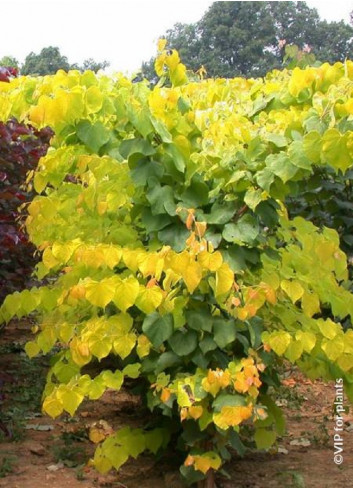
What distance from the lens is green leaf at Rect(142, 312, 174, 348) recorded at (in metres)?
2.96

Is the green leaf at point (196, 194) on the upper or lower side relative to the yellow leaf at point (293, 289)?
upper

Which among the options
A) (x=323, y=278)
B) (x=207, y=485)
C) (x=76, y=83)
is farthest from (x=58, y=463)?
(x=76, y=83)

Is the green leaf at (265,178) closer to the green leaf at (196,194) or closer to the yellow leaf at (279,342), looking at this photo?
the green leaf at (196,194)

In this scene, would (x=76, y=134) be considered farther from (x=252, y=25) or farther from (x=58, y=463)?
(x=252, y=25)

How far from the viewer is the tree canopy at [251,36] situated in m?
43.6

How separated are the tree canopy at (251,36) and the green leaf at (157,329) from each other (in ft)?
135

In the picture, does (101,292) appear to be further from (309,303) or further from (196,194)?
→ (309,303)

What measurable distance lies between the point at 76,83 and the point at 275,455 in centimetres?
207

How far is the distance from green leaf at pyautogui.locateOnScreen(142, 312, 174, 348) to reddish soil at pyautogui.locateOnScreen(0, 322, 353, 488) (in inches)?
32.1

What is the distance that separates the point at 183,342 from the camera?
3012mm

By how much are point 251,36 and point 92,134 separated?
4331 cm

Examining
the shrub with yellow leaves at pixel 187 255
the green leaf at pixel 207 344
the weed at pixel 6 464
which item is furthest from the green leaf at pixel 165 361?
the weed at pixel 6 464

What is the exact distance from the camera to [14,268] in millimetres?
4602

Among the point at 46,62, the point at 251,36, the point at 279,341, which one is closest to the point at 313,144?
the point at 279,341
